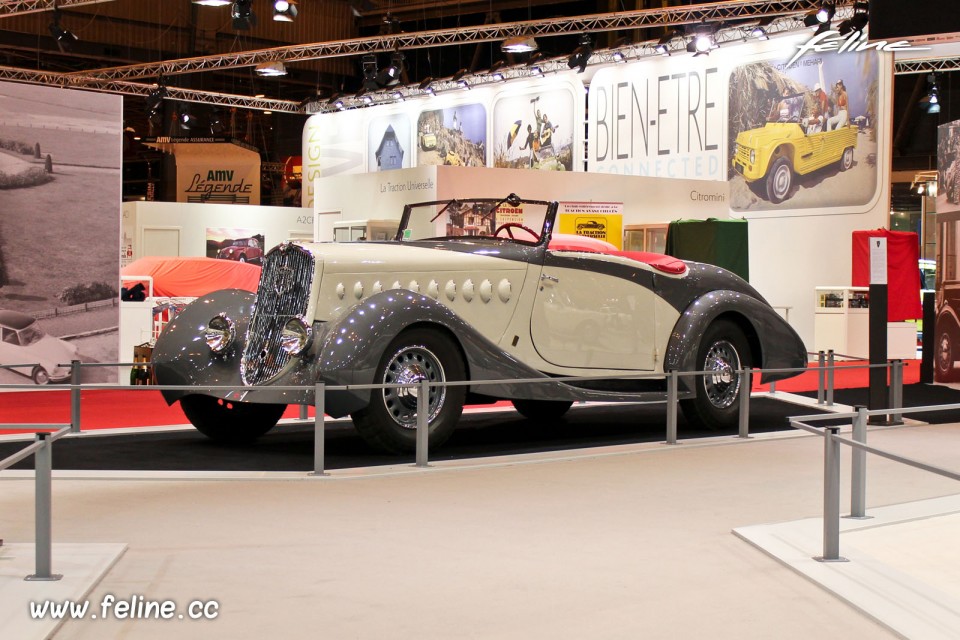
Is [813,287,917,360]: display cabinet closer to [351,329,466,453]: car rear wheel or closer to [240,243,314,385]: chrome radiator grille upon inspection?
[351,329,466,453]: car rear wheel

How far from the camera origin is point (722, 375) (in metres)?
8.81

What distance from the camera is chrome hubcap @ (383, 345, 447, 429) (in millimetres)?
6863

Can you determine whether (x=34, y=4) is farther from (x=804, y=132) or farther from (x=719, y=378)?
(x=719, y=378)

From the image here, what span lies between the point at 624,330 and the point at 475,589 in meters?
4.43

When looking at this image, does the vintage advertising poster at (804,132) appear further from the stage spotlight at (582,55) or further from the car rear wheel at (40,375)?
the car rear wheel at (40,375)

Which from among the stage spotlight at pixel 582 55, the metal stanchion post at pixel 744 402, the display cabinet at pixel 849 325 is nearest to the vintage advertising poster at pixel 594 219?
the display cabinet at pixel 849 325

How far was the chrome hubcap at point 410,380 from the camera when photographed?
6.86 meters

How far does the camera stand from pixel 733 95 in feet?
61.3

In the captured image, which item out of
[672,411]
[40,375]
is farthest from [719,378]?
[40,375]

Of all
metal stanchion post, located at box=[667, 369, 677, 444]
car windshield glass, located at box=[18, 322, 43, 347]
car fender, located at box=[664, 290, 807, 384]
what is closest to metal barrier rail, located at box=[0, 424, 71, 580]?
metal stanchion post, located at box=[667, 369, 677, 444]

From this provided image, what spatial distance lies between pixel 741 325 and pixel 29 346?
7.20 meters

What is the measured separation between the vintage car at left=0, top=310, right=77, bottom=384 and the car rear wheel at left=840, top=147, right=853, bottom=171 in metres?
11.8

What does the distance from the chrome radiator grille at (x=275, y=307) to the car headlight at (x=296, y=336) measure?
188mm

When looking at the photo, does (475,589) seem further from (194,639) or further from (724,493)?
(724,493)
